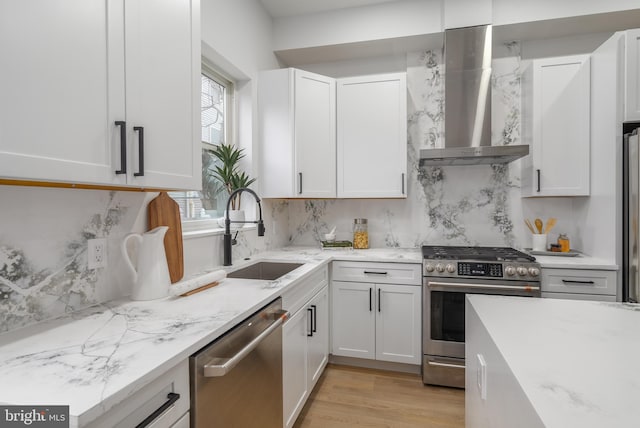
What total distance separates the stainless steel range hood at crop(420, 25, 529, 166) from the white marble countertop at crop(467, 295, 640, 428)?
65.8 inches

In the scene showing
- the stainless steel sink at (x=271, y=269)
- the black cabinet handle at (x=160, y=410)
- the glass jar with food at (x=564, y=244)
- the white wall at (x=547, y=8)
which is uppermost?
the white wall at (x=547, y=8)

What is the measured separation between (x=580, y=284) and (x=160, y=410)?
8.47ft

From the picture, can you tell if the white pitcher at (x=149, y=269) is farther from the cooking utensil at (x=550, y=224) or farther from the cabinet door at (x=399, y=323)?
the cooking utensil at (x=550, y=224)

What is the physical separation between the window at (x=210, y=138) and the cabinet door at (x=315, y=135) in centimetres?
57

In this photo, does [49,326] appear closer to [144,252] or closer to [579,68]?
[144,252]

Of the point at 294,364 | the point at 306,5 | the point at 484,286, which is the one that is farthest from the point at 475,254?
the point at 306,5

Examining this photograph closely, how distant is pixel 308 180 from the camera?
111 inches

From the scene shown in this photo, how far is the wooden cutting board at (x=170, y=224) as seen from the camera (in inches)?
63.1

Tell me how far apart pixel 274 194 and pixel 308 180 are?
0.31 m

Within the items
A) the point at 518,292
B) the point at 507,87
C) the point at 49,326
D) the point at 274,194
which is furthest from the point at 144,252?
the point at 507,87

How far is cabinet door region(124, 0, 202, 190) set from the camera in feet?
3.70

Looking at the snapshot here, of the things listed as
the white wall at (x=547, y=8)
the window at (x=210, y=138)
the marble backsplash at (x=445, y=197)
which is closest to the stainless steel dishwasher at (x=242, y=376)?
the window at (x=210, y=138)

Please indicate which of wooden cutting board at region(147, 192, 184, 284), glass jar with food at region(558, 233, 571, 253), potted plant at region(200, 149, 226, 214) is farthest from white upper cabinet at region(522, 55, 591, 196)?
wooden cutting board at region(147, 192, 184, 284)

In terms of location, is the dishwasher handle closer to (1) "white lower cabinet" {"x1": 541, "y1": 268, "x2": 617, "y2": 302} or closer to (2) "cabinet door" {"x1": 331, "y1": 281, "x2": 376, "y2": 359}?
(2) "cabinet door" {"x1": 331, "y1": 281, "x2": 376, "y2": 359}
